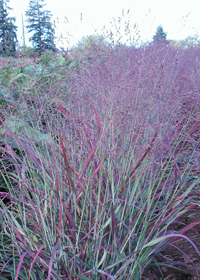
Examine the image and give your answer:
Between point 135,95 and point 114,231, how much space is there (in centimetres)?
90

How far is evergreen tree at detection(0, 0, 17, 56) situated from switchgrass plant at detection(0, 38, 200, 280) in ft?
3.37

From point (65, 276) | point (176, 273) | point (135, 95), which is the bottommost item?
point (176, 273)

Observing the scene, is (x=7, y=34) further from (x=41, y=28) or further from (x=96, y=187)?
(x=96, y=187)

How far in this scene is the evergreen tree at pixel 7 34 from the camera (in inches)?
102

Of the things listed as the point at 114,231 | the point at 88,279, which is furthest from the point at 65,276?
the point at 114,231

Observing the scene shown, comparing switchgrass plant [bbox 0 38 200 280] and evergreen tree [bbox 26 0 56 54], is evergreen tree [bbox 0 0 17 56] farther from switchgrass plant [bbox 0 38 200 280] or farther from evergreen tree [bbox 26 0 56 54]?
Result: switchgrass plant [bbox 0 38 200 280]

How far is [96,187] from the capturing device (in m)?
1.26

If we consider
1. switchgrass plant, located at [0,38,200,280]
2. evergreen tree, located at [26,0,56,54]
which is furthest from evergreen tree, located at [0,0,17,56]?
switchgrass plant, located at [0,38,200,280]

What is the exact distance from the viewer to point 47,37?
2.35m

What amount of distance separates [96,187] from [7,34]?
2235 mm

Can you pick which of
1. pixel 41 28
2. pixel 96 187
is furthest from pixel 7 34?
pixel 96 187

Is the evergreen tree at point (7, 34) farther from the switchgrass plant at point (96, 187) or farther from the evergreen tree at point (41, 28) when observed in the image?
the switchgrass plant at point (96, 187)

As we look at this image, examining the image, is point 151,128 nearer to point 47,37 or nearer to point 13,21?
point 47,37

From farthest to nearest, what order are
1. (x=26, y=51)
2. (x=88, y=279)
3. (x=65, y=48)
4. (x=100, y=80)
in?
(x=26, y=51) < (x=65, y=48) < (x=100, y=80) < (x=88, y=279)
